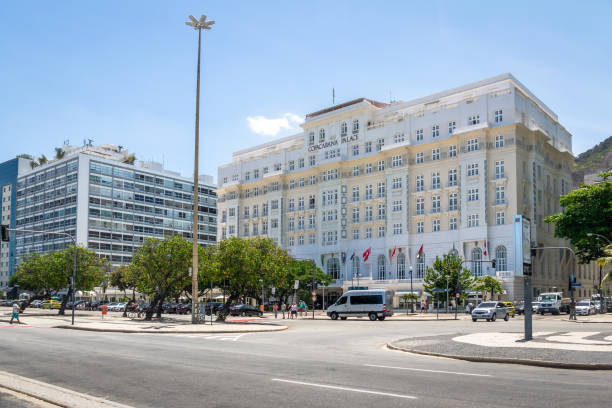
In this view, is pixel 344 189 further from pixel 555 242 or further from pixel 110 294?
pixel 110 294

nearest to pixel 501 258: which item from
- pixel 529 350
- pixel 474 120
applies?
pixel 474 120

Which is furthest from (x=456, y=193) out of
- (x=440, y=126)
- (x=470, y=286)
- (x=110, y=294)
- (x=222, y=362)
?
(x=110, y=294)

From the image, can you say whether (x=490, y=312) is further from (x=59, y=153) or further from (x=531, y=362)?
(x=59, y=153)

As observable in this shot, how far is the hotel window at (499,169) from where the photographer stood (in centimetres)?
7006

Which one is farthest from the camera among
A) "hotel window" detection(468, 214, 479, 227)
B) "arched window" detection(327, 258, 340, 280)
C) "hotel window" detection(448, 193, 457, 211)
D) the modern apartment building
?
the modern apartment building

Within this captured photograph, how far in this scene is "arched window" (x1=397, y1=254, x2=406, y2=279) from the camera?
7769cm

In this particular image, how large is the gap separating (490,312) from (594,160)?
156025 millimetres

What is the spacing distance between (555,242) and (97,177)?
8952 centimetres

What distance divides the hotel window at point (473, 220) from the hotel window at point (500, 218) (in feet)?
7.76

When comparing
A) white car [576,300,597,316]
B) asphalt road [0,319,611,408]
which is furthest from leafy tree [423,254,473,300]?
asphalt road [0,319,611,408]

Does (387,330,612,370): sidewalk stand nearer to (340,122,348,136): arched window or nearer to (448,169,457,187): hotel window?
(448,169,457,187): hotel window

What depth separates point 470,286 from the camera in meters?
62.4

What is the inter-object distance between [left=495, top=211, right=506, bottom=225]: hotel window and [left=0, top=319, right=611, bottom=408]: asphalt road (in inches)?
2204

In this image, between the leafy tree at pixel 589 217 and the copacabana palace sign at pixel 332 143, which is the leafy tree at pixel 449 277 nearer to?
the leafy tree at pixel 589 217
